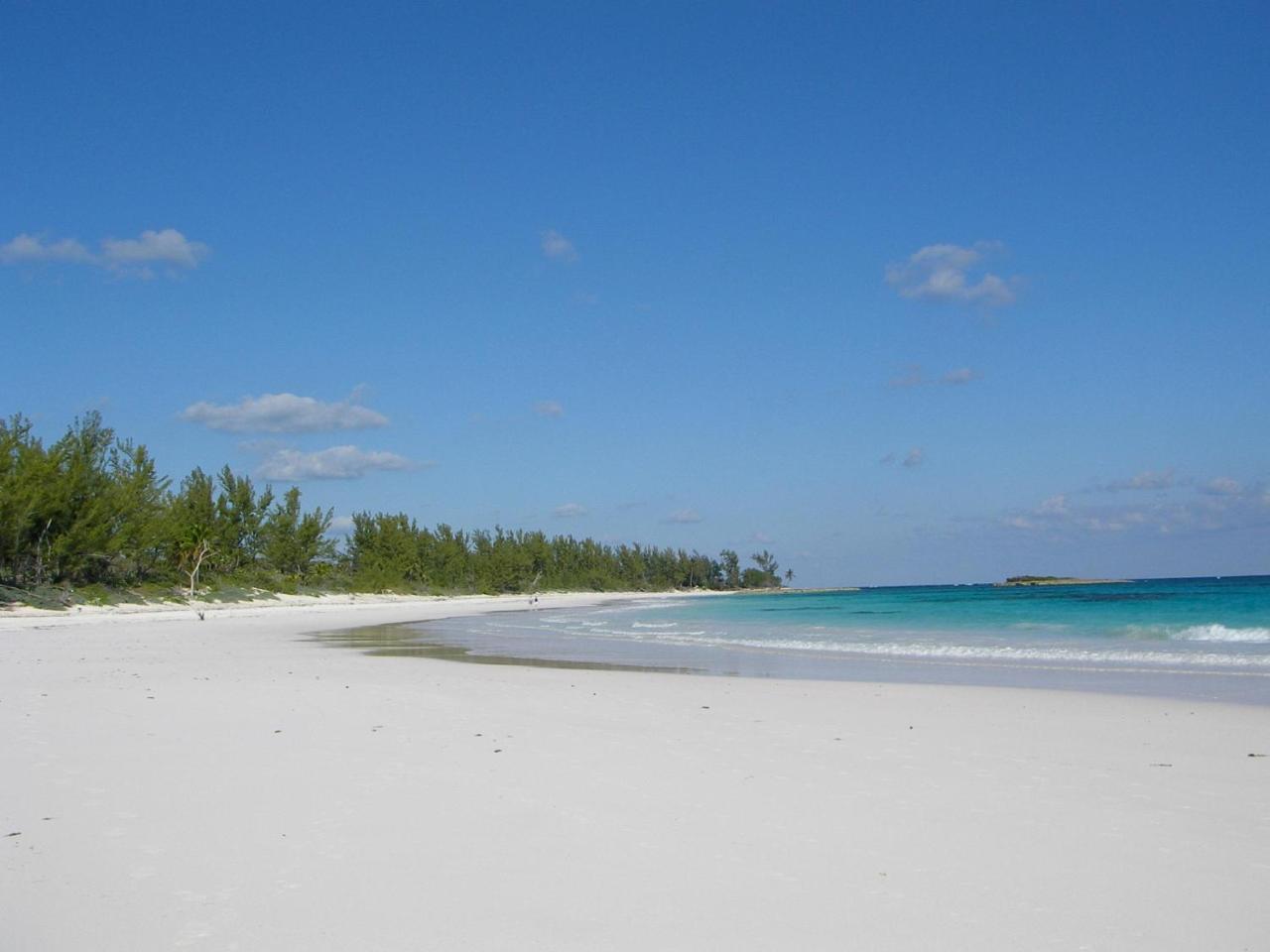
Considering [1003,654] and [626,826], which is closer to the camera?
[626,826]

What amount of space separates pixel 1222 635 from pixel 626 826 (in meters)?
25.6

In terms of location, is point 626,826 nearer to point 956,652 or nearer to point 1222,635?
point 956,652

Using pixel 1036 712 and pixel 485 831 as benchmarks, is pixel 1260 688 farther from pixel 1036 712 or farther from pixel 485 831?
pixel 485 831

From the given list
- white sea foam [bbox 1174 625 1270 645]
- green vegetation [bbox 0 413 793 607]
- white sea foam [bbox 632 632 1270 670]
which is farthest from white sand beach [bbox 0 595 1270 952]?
green vegetation [bbox 0 413 793 607]

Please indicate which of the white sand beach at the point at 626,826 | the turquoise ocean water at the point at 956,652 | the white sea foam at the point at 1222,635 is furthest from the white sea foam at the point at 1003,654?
the white sand beach at the point at 626,826

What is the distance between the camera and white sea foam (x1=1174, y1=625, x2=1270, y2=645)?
2550 centimetres

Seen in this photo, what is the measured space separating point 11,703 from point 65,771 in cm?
499

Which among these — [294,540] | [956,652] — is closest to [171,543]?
[294,540]

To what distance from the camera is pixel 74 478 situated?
148 feet

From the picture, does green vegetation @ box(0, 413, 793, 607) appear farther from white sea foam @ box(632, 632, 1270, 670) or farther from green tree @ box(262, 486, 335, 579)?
white sea foam @ box(632, 632, 1270, 670)

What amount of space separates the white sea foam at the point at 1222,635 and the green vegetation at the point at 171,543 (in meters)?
41.2

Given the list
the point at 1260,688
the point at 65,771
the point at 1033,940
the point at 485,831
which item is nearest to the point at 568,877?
the point at 485,831

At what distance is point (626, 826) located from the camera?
240 inches

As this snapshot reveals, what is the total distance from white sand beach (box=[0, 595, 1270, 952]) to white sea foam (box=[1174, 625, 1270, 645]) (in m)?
15.8
